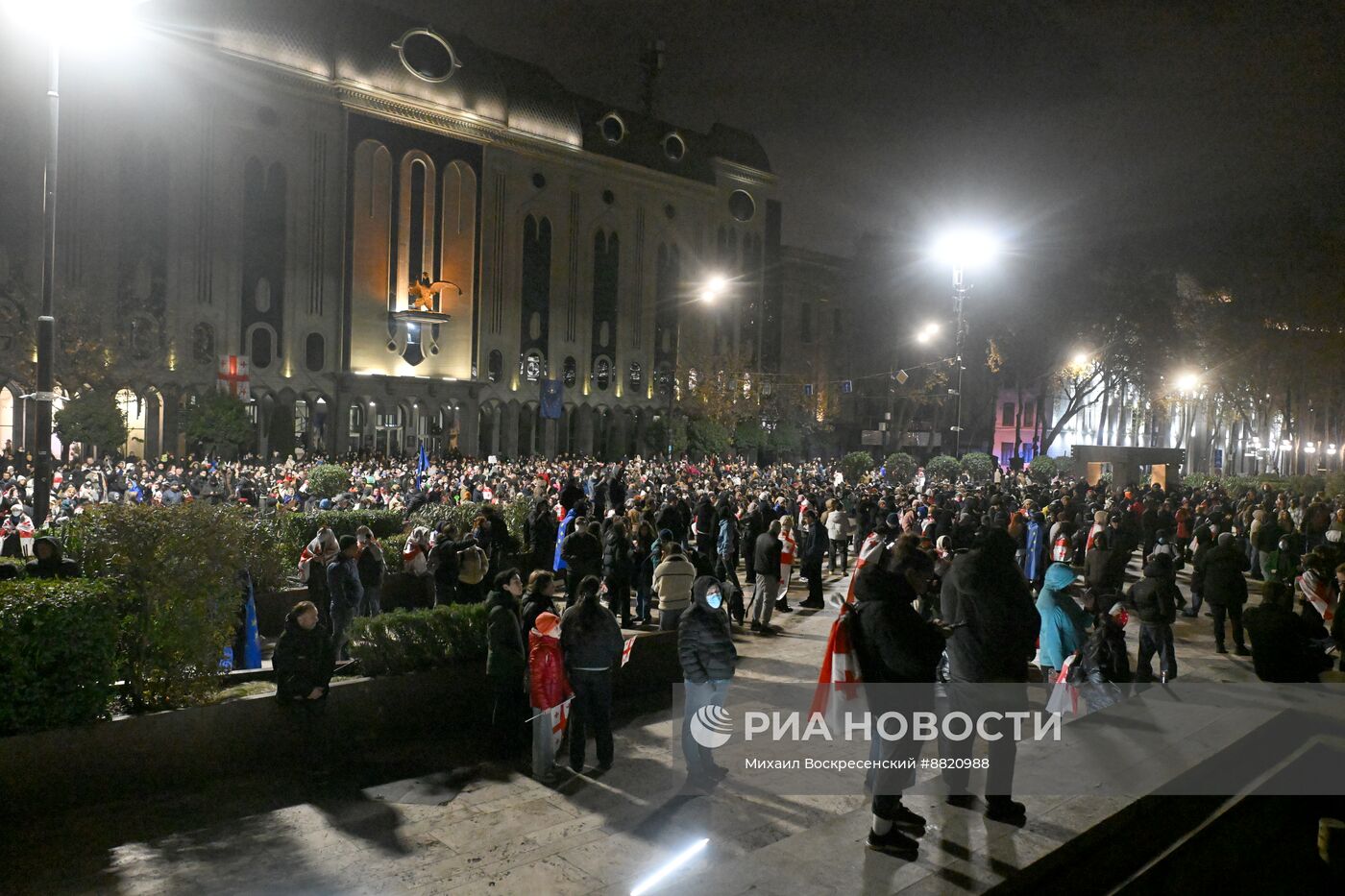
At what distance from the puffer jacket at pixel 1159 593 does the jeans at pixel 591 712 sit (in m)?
5.61

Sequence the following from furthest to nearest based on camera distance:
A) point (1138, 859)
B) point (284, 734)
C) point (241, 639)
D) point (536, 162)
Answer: point (536, 162)
point (241, 639)
point (284, 734)
point (1138, 859)

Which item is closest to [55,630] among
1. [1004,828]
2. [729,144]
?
[1004,828]

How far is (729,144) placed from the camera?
5997 cm

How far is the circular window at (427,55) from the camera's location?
141 feet

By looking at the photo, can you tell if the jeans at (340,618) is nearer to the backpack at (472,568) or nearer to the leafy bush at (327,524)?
the backpack at (472,568)

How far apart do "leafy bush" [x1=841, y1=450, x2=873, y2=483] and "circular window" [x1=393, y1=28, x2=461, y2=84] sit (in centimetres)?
2778

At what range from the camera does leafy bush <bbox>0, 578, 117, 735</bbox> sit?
19.0ft

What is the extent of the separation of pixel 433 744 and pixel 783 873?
12.2 ft

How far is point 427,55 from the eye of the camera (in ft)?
143

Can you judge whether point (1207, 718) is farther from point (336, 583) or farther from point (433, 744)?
point (336, 583)

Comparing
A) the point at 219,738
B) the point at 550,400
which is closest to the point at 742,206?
the point at 550,400

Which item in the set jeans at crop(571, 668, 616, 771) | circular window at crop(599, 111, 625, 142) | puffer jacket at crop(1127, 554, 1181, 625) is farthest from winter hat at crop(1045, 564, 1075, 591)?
circular window at crop(599, 111, 625, 142)

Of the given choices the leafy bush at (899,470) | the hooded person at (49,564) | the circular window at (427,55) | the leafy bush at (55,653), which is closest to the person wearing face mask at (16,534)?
the hooded person at (49,564)

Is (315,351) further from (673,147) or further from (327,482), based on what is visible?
(673,147)
